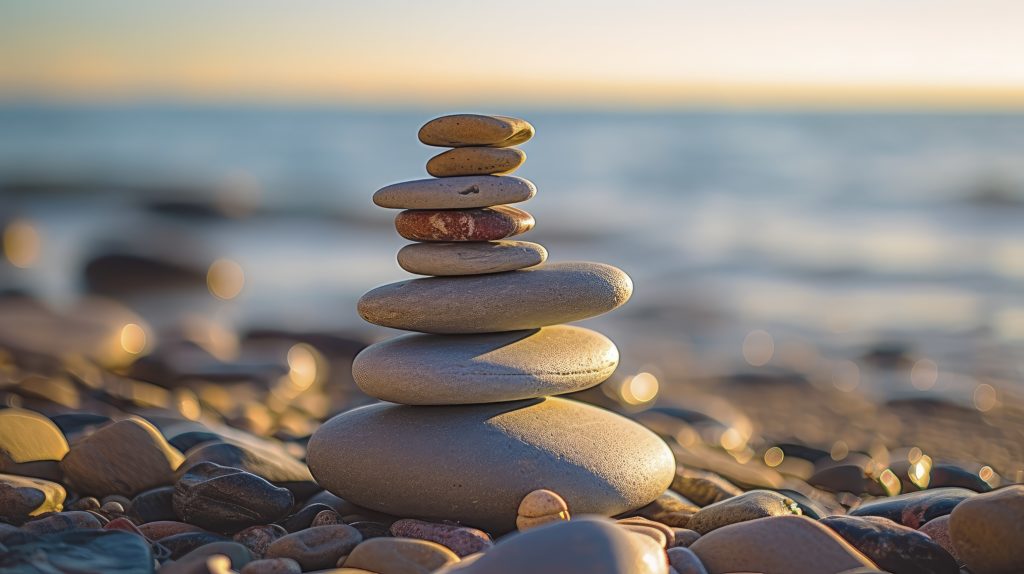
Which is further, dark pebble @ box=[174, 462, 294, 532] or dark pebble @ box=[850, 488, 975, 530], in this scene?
dark pebble @ box=[850, 488, 975, 530]

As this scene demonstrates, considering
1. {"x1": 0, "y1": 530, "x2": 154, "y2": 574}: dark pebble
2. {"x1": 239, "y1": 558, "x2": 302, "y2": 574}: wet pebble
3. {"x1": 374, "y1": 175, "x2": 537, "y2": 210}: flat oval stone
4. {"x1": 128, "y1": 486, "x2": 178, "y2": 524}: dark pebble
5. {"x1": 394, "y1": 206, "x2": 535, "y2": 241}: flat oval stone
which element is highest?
{"x1": 374, "y1": 175, "x2": 537, "y2": 210}: flat oval stone

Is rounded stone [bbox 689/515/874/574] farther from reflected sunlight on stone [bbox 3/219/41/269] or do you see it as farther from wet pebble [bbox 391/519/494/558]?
reflected sunlight on stone [bbox 3/219/41/269]

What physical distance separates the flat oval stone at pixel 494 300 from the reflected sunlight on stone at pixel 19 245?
1338 centimetres

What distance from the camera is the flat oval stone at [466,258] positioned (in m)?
3.86

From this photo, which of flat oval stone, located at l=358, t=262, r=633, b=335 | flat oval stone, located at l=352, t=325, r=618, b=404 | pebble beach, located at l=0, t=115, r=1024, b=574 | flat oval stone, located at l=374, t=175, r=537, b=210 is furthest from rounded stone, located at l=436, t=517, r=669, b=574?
flat oval stone, located at l=374, t=175, r=537, b=210

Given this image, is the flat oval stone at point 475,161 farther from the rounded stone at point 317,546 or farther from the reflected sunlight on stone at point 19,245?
the reflected sunlight on stone at point 19,245

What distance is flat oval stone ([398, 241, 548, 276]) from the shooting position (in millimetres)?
3859

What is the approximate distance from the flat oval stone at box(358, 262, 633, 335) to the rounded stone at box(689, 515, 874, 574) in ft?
Answer: 3.49

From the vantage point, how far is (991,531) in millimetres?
3162

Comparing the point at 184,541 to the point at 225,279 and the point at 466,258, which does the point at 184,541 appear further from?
the point at 225,279

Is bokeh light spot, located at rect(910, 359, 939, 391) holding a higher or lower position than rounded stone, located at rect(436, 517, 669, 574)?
lower

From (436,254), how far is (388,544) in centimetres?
123

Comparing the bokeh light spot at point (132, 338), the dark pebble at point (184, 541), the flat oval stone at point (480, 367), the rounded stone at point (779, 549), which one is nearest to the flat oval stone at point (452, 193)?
the flat oval stone at point (480, 367)

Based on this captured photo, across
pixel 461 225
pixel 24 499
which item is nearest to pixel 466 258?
pixel 461 225
